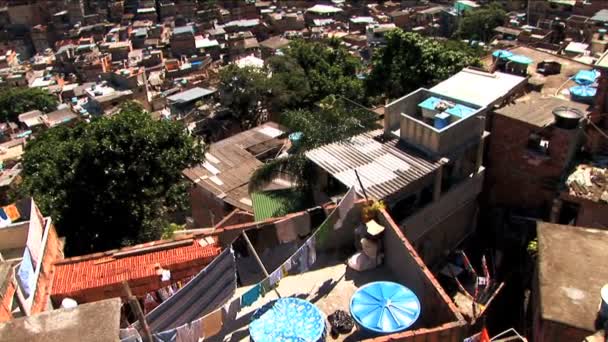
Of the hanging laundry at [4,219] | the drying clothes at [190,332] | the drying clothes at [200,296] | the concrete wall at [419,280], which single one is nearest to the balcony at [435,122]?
the concrete wall at [419,280]

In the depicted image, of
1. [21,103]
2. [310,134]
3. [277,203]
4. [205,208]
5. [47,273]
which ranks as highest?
[310,134]

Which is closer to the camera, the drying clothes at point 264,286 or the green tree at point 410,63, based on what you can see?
the drying clothes at point 264,286

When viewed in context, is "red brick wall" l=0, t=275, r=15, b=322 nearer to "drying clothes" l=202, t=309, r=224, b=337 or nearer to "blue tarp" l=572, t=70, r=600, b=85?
"drying clothes" l=202, t=309, r=224, b=337

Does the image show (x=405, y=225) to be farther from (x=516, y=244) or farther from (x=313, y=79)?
(x=313, y=79)

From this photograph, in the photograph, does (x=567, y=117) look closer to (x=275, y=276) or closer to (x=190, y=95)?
(x=275, y=276)

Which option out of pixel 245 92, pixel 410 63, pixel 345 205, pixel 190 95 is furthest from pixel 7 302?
pixel 190 95

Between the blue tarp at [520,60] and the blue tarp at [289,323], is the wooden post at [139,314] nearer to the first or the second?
the blue tarp at [289,323]
